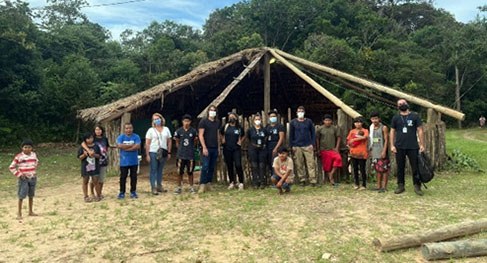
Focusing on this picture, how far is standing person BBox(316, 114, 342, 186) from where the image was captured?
8523mm

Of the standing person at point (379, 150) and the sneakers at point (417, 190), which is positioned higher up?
the standing person at point (379, 150)

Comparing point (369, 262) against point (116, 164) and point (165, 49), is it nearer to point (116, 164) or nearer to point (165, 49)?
point (116, 164)

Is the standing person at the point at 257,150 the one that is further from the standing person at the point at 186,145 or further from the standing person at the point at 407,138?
the standing person at the point at 407,138

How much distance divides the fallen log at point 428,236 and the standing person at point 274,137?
3.63 metres

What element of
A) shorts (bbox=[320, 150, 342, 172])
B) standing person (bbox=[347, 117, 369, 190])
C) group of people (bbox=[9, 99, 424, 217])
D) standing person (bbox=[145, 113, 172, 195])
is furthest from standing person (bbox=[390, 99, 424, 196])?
standing person (bbox=[145, 113, 172, 195])

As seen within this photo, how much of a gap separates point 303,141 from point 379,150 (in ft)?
4.80

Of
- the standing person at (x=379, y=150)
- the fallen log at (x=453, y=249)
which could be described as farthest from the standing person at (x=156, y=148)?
the fallen log at (x=453, y=249)

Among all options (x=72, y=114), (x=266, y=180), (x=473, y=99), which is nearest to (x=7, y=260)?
(x=266, y=180)

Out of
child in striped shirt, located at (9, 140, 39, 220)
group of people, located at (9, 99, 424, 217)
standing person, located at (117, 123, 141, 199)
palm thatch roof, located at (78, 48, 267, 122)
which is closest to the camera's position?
child in striped shirt, located at (9, 140, 39, 220)

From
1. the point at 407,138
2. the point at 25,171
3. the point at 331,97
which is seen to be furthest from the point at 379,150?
the point at 25,171

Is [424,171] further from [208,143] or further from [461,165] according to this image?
[461,165]

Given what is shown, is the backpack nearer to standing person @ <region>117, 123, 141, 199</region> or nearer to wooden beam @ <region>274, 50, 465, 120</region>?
wooden beam @ <region>274, 50, 465, 120</region>

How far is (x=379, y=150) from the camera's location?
7.75 m

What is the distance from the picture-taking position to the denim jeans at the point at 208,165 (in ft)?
26.7
